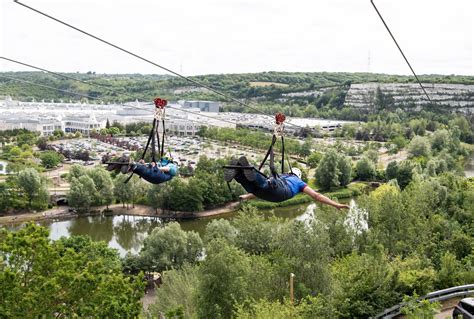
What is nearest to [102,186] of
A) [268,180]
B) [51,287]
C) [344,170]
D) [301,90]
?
[344,170]

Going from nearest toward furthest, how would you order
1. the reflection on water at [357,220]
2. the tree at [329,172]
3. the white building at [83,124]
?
the reflection on water at [357,220], the tree at [329,172], the white building at [83,124]

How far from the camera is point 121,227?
25.0 m

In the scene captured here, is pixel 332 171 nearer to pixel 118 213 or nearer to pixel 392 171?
pixel 392 171

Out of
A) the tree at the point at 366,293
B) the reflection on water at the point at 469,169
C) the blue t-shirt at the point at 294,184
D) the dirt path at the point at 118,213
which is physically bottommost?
the dirt path at the point at 118,213

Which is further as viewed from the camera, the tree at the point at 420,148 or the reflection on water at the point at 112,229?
the tree at the point at 420,148

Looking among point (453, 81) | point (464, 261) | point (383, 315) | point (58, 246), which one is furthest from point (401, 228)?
point (453, 81)

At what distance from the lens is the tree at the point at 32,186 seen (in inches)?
1035

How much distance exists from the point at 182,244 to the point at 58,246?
8.32m

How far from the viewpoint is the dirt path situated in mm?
25391

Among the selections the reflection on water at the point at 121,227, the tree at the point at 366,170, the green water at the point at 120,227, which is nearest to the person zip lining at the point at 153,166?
the reflection on water at the point at 121,227

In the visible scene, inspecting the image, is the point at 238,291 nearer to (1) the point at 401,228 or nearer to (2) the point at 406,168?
(1) the point at 401,228

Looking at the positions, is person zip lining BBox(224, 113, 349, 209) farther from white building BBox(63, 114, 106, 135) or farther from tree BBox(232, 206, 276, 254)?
white building BBox(63, 114, 106, 135)

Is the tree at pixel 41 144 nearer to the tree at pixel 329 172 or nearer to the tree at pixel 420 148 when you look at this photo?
the tree at pixel 329 172

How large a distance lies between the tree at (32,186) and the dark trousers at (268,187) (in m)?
24.0
